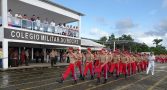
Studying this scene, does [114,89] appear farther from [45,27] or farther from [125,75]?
[45,27]

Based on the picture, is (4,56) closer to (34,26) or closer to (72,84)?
(34,26)

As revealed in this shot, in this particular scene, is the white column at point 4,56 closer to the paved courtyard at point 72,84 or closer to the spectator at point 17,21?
the spectator at point 17,21

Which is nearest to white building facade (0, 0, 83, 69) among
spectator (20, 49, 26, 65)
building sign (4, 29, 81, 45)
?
building sign (4, 29, 81, 45)

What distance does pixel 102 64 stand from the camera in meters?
15.7

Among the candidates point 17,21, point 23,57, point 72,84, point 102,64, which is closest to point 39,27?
point 23,57

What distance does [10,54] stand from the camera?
83.1 ft

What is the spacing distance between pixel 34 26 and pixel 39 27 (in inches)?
30.9

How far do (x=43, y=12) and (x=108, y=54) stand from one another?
16.6 metres

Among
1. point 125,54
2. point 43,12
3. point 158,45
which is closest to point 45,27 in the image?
point 43,12

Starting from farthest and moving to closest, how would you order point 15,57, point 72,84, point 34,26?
point 34,26 → point 15,57 → point 72,84

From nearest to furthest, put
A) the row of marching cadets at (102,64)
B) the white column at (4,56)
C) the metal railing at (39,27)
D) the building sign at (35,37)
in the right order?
1. the row of marching cadets at (102,64)
2. the white column at (4,56)
3. the building sign at (35,37)
4. the metal railing at (39,27)

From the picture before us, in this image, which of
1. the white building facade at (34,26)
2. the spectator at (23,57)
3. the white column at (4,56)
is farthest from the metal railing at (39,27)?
the spectator at (23,57)

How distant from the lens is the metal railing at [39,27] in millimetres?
24875

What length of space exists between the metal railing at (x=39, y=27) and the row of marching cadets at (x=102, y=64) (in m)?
8.87
